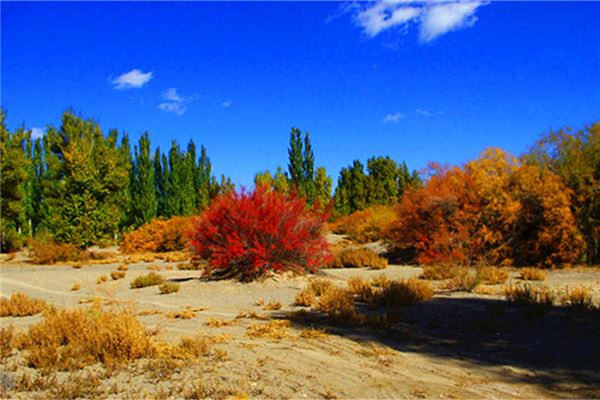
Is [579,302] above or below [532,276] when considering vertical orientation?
below

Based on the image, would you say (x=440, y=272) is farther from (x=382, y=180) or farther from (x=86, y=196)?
(x=382, y=180)

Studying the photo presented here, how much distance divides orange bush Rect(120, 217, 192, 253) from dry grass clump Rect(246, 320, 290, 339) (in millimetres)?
31439

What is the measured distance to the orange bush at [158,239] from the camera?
133ft

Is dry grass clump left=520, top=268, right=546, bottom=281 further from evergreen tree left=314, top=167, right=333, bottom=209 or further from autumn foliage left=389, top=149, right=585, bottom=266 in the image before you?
evergreen tree left=314, top=167, right=333, bottom=209

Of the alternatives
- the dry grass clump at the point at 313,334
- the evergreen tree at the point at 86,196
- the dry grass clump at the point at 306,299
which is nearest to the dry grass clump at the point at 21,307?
the dry grass clump at the point at 306,299

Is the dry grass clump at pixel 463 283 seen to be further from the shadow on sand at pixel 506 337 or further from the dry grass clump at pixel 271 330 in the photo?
the dry grass clump at pixel 271 330

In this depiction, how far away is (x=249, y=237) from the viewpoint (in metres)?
15.5

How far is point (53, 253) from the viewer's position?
103 ft

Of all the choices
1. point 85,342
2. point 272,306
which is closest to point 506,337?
point 272,306

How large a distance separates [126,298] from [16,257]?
2571 centimetres

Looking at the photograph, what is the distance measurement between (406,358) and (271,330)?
8.47 ft

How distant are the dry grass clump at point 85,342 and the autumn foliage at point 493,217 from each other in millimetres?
14191

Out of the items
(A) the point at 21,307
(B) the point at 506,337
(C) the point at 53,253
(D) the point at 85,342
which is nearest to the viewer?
(D) the point at 85,342

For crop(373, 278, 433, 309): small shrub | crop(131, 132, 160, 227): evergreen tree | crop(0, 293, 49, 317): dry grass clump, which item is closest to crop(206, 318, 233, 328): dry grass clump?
crop(373, 278, 433, 309): small shrub
